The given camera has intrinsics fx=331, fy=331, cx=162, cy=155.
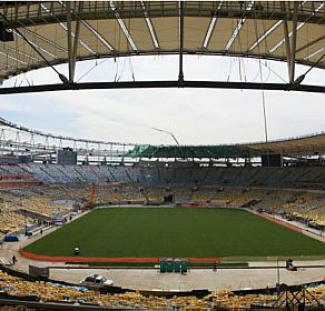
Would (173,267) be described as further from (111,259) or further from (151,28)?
(151,28)

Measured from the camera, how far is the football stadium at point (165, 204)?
10.4 metres

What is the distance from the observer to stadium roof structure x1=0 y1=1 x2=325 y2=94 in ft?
30.9

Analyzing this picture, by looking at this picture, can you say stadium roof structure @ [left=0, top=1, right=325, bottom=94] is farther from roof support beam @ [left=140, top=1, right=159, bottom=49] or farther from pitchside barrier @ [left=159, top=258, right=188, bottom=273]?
pitchside barrier @ [left=159, top=258, right=188, bottom=273]

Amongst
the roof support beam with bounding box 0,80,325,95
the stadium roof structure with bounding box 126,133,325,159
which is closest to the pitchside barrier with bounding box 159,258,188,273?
the roof support beam with bounding box 0,80,325,95

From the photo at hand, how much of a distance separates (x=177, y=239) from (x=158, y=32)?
20331 mm

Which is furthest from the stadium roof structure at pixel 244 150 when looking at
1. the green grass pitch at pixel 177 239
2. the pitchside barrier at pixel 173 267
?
the pitchside barrier at pixel 173 267

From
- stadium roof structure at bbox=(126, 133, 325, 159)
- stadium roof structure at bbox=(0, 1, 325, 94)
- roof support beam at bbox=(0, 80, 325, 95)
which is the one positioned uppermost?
stadium roof structure at bbox=(126, 133, 325, 159)

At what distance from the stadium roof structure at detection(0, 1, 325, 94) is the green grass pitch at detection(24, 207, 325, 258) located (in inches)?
574

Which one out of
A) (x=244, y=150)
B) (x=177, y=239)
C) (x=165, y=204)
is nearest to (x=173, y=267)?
(x=177, y=239)

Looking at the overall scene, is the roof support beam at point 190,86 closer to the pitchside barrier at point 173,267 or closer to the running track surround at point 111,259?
the pitchside barrier at point 173,267

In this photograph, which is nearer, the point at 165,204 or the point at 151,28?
the point at 151,28

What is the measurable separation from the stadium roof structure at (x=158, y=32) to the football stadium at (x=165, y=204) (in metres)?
0.05

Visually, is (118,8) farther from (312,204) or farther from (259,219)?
(312,204)

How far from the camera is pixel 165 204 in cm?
6022
